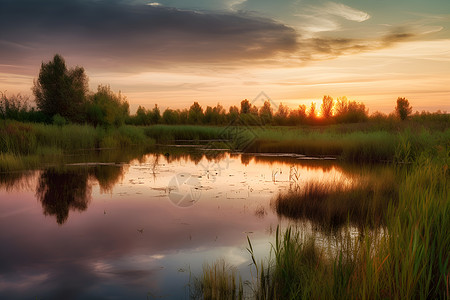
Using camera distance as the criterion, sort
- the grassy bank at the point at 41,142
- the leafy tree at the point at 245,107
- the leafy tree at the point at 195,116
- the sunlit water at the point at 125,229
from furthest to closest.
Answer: the leafy tree at the point at 245,107, the leafy tree at the point at 195,116, the grassy bank at the point at 41,142, the sunlit water at the point at 125,229

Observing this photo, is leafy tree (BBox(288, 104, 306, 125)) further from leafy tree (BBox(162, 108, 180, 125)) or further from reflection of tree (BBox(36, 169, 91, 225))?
reflection of tree (BBox(36, 169, 91, 225))

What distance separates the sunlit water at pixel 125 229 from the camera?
5660 mm

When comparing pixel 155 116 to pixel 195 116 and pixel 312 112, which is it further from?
pixel 312 112

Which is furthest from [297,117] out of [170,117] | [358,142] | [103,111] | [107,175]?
[107,175]

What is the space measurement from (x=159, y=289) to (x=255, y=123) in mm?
51676

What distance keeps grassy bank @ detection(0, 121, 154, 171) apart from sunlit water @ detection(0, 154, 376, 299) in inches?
112

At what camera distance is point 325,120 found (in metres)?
66.8

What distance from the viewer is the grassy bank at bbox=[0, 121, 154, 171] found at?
59.3ft

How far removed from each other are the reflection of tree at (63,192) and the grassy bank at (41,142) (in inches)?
88.9

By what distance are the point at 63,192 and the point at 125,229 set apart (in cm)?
525

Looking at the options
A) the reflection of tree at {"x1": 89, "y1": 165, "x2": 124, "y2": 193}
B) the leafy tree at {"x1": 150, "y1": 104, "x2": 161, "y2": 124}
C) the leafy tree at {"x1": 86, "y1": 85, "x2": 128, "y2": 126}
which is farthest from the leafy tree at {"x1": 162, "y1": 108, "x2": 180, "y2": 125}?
the reflection of tree at {"x1": 89, "y1": 165, "x2": 124, "y2": 193}

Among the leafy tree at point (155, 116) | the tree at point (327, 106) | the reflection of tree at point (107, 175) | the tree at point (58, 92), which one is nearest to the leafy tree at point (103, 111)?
the tree at point (58, 92)

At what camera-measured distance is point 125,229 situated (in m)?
8.39

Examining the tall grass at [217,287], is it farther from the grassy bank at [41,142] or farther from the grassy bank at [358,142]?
the grassy bank at [41,142]
